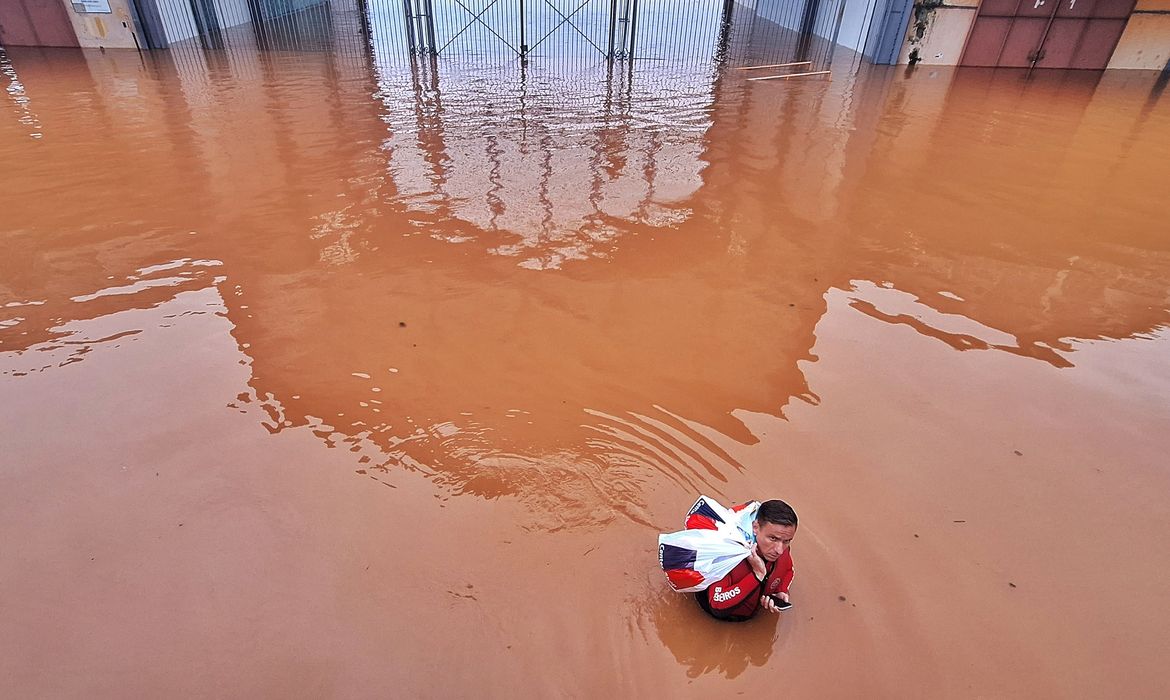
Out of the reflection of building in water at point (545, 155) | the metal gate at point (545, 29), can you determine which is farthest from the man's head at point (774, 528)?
the metal gate at point (545, 29)

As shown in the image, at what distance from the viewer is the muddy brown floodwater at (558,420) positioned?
3.22 meters

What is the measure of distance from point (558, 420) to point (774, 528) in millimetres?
2007

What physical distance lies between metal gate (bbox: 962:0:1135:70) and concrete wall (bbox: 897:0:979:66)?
0.94 ft

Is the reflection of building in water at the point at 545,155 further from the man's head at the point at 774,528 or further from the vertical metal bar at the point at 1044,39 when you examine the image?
the vertical metal bar at the point at 1044,39

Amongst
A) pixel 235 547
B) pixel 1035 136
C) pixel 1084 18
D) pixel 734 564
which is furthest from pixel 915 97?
pixel 235 547

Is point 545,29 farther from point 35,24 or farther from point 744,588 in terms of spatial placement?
point 744,588

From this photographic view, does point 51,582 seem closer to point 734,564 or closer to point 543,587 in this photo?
point 543,587

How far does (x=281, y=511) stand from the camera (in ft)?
12.7

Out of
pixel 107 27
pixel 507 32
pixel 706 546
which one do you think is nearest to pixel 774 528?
pixel 706 546

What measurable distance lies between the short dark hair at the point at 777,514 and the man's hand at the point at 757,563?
161 millimetres

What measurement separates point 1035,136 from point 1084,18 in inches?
399

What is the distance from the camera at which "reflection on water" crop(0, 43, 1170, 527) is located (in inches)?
184

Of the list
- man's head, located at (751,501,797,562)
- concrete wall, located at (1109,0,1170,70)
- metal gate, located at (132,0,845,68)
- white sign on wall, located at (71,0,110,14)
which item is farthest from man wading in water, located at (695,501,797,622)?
concrete wall, located at (1109,0,1170,70)

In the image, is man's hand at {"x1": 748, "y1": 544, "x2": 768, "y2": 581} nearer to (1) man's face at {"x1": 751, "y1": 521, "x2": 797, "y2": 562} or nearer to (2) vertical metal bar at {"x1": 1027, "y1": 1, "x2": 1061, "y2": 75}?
(1) man's face at {"x1": 751, "y1": 521, "x2": 797, "y2": 562}
